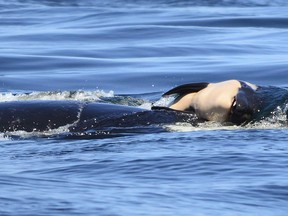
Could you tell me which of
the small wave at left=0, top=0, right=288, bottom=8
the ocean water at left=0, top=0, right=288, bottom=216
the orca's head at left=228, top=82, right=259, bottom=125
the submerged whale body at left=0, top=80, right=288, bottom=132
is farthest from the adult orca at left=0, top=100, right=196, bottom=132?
the small wave at left=0, top=0, right=288, bottom=8

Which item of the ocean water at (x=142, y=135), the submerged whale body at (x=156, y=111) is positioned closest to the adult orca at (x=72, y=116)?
the submerged whale body at (x=156, y=111)

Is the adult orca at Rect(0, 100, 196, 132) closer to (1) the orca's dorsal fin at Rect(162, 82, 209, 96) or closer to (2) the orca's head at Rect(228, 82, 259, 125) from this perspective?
(1) the orca's dorsal fin at Rect(162, 82, 209, 96)

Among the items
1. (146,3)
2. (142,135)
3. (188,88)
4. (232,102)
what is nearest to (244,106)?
(232,102)

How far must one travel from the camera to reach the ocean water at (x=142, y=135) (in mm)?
7547

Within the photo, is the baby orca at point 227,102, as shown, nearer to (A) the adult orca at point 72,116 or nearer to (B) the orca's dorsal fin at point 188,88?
(B) the orca's dorsal fin at point 188,88

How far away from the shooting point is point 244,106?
1038 cm

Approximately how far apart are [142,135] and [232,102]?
89 centimetres

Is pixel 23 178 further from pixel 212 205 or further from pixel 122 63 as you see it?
pixel 122 63

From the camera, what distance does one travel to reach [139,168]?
8578 millimetres

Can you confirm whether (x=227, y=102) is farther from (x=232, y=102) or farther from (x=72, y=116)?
(x=72, y=116)

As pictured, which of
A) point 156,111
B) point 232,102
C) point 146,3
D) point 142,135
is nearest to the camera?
point 142,135

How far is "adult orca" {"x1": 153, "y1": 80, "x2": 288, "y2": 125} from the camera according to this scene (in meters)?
10.4

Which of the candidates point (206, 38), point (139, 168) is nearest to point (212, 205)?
point (139, 168)

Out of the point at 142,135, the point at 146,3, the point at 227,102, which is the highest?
the point at 227,102
